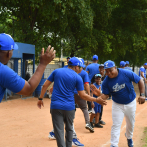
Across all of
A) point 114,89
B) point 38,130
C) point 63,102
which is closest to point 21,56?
point 38,130

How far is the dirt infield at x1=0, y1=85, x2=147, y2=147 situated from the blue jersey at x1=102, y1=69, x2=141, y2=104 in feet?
4.59

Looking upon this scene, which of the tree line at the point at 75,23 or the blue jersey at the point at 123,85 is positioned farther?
the tree line at the point at 75,23

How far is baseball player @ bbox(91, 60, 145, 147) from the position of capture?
5.34 metres

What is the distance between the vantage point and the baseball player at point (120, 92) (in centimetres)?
534

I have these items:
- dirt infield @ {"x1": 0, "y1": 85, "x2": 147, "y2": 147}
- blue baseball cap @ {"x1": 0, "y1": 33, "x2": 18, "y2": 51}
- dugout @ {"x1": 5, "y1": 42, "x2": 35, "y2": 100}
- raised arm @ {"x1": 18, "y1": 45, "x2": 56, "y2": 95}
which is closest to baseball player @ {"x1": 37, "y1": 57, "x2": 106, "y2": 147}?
dirt infield @ {"x1": 0, "y1": 85, "x2": 147, "y2": 147}

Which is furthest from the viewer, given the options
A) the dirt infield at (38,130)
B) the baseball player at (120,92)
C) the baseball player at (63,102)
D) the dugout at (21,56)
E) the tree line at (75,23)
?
the tree line at (75,23)

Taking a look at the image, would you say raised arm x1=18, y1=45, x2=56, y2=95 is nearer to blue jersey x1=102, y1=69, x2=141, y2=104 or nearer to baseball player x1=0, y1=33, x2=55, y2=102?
baseball player x1=0, y1=33, x2=55, y2=102

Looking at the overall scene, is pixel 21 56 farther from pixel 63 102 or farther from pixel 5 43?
pixel 5 43

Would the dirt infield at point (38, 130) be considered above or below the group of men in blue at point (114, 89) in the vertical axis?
below

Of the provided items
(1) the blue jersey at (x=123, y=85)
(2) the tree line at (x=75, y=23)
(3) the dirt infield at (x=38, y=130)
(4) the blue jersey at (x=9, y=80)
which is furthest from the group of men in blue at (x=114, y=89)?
(2) the tree line at (x=75, y=23)

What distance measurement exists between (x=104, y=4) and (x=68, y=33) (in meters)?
3.61

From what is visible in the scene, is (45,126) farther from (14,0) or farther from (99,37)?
(99,37)

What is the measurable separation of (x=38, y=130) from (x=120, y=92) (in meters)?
3.15

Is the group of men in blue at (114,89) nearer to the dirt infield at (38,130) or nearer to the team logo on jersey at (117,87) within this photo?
the team logo on jersey at (117,87)
